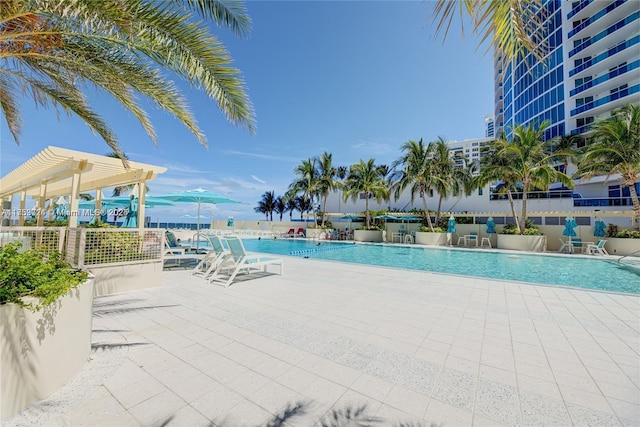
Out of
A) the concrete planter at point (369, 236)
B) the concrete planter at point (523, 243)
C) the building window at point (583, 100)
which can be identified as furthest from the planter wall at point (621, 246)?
the building window at point (583, 100)

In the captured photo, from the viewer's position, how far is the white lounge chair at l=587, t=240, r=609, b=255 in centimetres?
1390

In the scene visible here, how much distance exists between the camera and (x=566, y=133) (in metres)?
30.5

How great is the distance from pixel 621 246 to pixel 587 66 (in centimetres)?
2678

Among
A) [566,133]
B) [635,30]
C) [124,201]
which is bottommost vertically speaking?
[124,201]

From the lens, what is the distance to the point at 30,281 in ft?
7.05

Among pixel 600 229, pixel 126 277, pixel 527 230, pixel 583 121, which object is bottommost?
pixel 126 277

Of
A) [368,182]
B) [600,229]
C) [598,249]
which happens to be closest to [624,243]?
[598,249]

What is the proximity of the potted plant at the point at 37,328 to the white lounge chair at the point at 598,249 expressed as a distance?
19.9m

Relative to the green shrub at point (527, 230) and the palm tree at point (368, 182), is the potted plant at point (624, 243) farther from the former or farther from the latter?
the palm tree at point (368, 182)

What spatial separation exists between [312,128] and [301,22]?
12204mm

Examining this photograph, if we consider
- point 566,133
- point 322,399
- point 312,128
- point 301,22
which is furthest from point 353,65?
point 566,133

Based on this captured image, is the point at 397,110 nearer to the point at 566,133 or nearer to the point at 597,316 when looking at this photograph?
the point at 597,316

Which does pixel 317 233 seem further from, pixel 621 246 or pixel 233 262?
pixel 621 246

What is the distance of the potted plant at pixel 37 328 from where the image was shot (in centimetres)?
192
